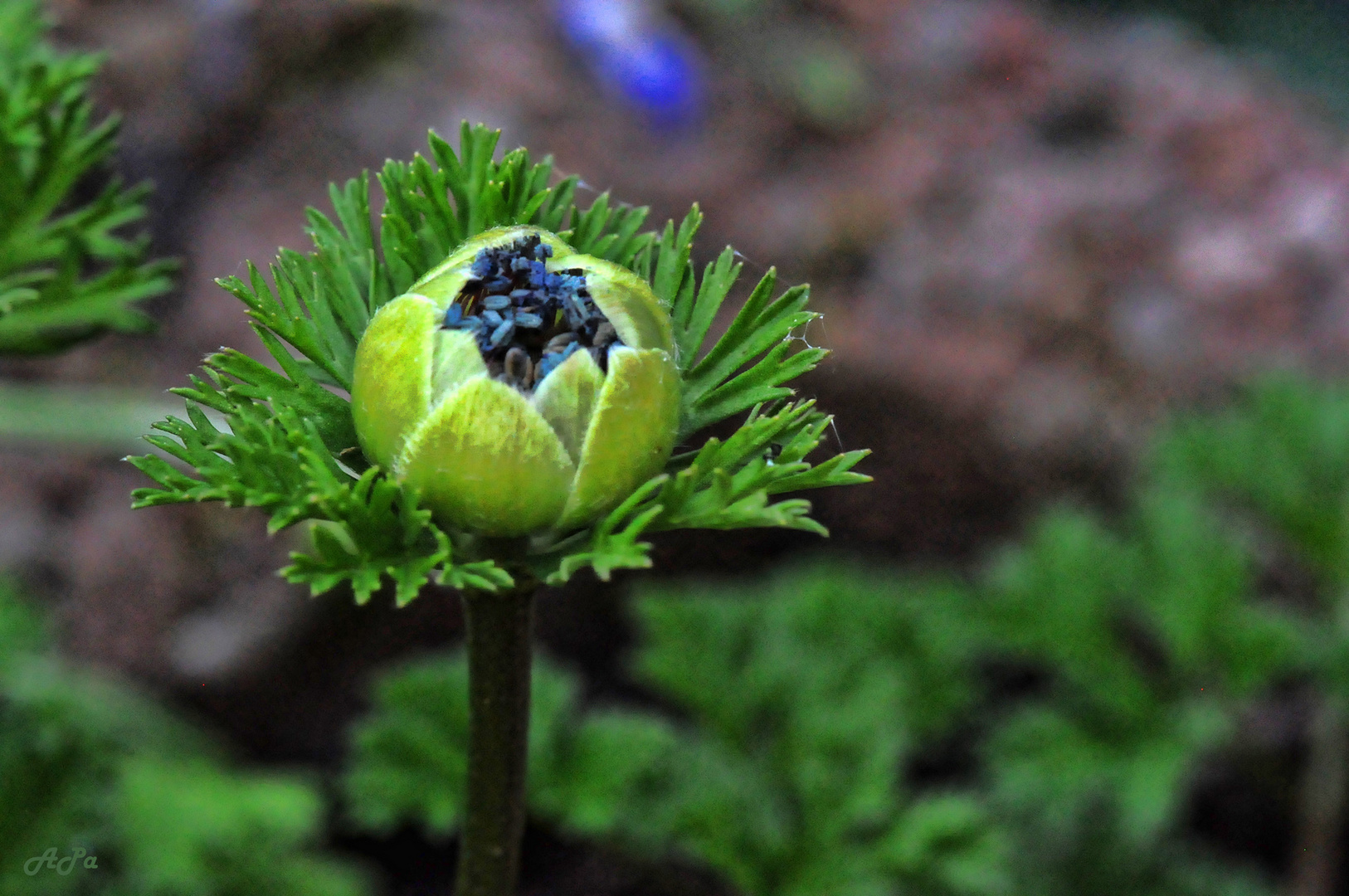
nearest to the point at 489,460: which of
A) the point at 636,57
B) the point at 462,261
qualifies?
the point at 462,261

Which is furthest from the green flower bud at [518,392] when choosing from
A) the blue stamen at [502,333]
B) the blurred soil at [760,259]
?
the blurred soil at [760,259]

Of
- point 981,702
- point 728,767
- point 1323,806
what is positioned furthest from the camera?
point 981,702

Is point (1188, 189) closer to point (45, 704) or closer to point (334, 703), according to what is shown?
point (334, 703)

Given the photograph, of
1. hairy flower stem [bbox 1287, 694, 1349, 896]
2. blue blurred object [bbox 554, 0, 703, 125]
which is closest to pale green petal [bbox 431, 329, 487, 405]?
hairy flower stem [bbox 1287, 694, 1349, 896]

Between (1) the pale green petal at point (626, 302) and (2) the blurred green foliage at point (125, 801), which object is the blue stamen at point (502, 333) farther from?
(2) the blurred green foliage at point (125, 801)

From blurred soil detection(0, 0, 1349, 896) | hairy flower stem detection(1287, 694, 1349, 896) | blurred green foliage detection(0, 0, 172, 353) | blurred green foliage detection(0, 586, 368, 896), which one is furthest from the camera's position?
blurred soil detection(0, 0, 1349, 896)

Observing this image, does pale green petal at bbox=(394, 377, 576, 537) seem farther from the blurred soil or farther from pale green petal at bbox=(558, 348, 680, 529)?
the blurred soil

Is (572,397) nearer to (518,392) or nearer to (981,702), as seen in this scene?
(518,392)
